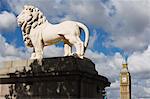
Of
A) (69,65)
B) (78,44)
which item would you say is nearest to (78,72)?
(69,65)

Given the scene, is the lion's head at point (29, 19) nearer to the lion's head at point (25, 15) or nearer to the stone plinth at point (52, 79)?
the lion's head at point (25, 15)

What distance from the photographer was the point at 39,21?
13.6 meters

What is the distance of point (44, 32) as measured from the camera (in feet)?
43.4

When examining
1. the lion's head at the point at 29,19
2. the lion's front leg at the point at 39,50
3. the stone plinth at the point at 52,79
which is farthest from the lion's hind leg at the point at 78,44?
the lion's head at the point at 29,19

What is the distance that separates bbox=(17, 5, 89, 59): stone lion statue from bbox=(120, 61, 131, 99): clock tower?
99367 millimetres

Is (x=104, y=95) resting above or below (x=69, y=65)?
below

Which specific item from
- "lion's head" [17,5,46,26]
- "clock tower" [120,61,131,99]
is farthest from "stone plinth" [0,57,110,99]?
Answer: "clock tower" [120,61,131,99]

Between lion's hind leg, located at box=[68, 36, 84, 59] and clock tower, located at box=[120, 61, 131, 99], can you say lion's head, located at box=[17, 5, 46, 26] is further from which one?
clock tower, located at box=[120, 61, 131, 99]

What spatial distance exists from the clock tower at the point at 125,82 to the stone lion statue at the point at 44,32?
326 ft

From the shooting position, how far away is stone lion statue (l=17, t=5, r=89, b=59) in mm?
12711

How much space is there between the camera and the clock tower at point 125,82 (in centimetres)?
11125

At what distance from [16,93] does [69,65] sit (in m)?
2.30

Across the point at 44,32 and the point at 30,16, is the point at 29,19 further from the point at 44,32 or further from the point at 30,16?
the point at 44,32

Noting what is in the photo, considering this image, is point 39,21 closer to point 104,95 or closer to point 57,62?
point 57,62
